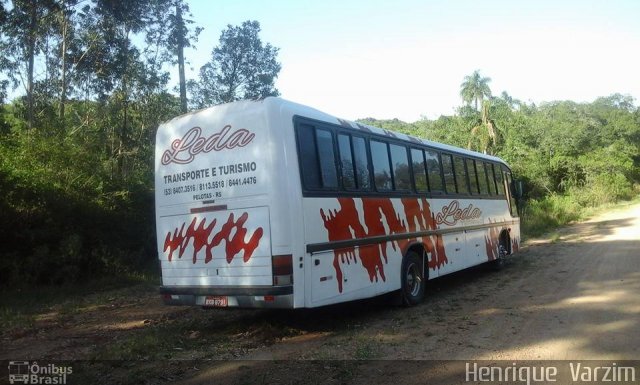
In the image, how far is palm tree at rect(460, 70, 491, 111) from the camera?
4516 cm

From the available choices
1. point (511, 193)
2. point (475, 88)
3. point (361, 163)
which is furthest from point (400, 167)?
point (475, 88)

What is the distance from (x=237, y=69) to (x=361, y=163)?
53.9 ft

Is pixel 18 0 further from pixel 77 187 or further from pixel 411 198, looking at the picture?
pixel 411 198

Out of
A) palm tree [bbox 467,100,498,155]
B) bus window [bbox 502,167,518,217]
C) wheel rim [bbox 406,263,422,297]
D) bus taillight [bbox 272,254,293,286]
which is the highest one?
palm tree [bbox 467,100,498,155]

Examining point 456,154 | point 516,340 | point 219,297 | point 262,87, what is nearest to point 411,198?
point 456,154

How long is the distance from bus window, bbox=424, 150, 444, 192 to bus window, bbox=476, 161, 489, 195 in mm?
2286

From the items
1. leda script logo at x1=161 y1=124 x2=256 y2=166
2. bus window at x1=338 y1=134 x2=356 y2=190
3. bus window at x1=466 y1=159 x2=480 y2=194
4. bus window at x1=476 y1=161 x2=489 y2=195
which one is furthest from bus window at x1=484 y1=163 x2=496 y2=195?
leda script logo at x1=161 y1=124 x2=256 y2=166

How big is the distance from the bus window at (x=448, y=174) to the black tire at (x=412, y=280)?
78.2 inches

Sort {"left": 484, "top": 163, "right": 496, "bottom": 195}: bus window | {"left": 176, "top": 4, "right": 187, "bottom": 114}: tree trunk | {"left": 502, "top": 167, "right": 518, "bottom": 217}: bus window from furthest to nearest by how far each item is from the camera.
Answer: {"left": 176, "top": 4, "right": 187, "bottom": 114}: tree trunk < {"left": 502, "top": 167, "right": 518, "bottom": 217}: bus window < {"left": 484, "top": 163, "right": 496, "bottom": 195}: bus window

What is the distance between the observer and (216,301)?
653 centimetres

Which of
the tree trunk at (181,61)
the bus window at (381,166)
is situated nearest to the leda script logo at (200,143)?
the bus window at (381,166)

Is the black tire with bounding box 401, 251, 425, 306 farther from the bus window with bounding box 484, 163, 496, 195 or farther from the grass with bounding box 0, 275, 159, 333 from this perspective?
the grass with bounding box 0, 275, 159, 333

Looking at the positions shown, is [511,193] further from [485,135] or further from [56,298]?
[485,135]

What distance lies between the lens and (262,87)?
22.9 m
